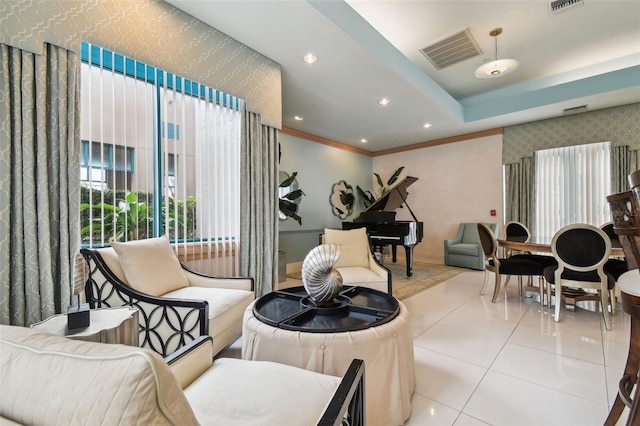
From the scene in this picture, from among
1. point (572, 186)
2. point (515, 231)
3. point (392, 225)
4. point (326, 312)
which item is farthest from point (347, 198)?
point (326, 312)

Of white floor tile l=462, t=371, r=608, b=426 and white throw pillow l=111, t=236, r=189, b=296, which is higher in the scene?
white throw pillow l=111, t=236, r=189, b=296

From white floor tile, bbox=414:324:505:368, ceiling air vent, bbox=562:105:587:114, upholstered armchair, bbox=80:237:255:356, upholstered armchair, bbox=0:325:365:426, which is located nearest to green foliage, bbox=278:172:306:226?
upholstered armchair, bbox=80:237:255:356

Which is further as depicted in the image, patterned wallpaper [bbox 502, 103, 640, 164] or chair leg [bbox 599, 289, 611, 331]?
patterned wallpaper [bbox 502, 103, 640, 164]

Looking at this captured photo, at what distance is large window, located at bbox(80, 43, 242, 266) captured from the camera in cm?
216

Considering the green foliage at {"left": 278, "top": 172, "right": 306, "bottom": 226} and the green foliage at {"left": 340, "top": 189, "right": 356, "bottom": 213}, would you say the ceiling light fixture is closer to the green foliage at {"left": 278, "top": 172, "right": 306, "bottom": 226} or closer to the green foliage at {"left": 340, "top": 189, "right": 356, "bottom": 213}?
the green foliage at {"left": 278, "top": 172, "right": 306, "bottom": 226}

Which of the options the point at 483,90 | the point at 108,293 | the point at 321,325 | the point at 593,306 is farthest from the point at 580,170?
the point at 108,293

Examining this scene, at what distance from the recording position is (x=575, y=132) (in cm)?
484

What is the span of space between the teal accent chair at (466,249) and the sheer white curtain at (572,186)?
3.09ft

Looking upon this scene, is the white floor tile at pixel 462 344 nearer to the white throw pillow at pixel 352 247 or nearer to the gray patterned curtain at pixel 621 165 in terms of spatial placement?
the white throw pillow at pixel 352 247

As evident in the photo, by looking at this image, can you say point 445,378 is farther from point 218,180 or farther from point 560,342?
point 218,180

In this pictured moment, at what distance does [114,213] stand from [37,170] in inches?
24.2

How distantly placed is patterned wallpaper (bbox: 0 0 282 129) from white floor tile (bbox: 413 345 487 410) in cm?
284

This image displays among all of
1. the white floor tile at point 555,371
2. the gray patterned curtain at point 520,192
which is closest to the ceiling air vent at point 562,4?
the gray patterned curtain at point 520,192

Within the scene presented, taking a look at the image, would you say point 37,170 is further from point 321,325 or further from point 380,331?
point 380,331
